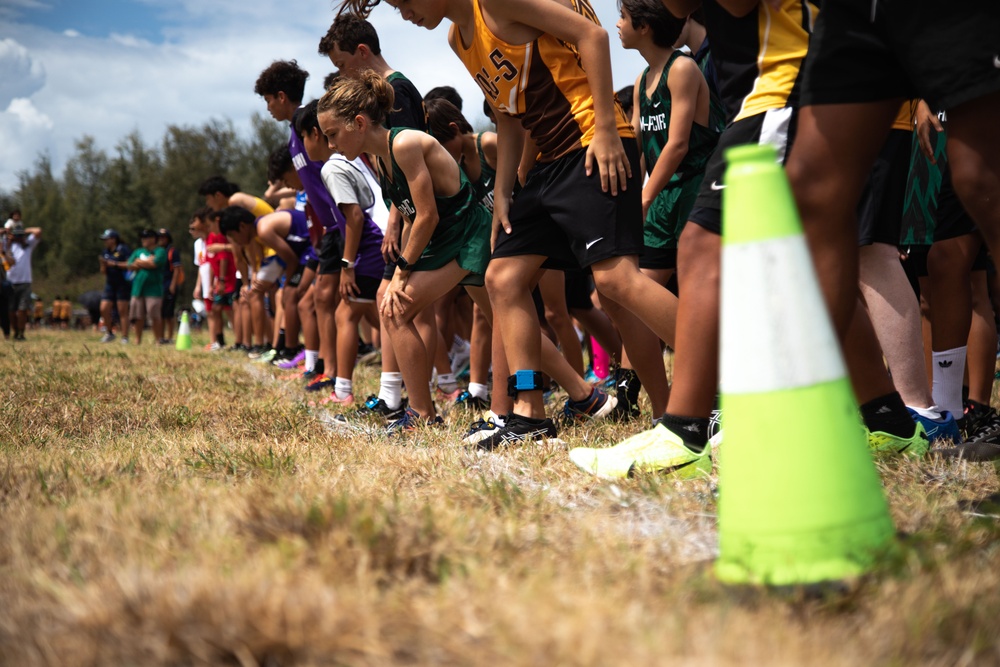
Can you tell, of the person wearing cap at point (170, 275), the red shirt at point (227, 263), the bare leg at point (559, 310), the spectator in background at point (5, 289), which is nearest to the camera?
the bare leg at point (559, 310)

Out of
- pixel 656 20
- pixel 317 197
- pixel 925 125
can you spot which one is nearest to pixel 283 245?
pixel 317 197

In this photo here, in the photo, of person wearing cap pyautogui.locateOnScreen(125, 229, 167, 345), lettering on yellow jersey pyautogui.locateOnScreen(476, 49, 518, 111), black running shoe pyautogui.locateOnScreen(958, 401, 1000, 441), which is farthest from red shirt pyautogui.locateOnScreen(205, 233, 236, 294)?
black running shoe pyautogui.locateOnScreen(958, 401, 1000, 441)

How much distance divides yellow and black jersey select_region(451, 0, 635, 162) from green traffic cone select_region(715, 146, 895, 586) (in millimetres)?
1937

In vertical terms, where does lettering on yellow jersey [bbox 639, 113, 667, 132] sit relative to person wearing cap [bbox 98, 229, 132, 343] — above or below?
above

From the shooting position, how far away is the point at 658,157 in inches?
177

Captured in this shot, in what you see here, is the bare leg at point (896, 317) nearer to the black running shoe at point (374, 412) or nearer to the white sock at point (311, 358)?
the black running shoe at point (374, 412)

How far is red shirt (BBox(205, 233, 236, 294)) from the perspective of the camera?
15.0 metres

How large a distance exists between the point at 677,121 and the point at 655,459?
2270 millimetres

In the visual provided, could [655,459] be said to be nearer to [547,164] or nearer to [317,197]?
[547,164]

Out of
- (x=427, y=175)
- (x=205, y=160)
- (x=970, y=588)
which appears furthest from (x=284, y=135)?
(x=970, y=588)

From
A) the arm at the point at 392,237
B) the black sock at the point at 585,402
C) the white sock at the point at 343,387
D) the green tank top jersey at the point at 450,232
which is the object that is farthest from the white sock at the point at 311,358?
the black sock at the point at 585,402

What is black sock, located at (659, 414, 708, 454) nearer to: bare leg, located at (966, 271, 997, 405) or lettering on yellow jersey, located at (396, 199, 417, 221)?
bare leg, located at (966, 271, 997, 405)

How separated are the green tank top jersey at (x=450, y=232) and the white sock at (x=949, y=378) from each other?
2.29 m

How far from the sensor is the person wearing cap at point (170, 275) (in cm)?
1880
